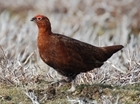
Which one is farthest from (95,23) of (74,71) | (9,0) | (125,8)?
(74,71)

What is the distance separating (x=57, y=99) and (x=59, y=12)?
364 inches

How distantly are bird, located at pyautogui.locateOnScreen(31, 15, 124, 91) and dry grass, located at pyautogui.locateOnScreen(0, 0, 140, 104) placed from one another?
75cm

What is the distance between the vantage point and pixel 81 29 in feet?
44.3

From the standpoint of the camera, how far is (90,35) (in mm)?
13000

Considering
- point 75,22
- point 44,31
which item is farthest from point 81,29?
point 44,31

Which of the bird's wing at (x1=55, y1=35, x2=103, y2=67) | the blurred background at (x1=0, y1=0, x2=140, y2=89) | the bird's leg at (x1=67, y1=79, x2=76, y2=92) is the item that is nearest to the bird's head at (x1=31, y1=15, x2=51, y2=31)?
the bird's wing at (x1=55, y1=35, x2=103, y2=67)

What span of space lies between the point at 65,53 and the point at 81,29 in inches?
292

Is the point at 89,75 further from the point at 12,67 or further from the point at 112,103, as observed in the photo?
the point at 112,103

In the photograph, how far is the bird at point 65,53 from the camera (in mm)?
6055

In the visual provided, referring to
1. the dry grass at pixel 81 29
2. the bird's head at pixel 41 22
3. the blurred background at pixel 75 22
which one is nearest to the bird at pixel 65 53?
the bird's head at pixel 41 22

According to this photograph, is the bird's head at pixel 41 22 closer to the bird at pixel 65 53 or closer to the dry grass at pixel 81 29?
the bird at pixel 65 53

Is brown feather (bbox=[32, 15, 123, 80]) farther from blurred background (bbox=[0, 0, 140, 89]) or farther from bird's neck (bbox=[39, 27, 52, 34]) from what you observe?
blurred background (bbox=[0, 0, 140, 89])

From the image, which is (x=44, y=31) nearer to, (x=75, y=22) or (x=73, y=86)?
(x=73, y=86)

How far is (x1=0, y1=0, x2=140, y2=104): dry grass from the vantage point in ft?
23.7
